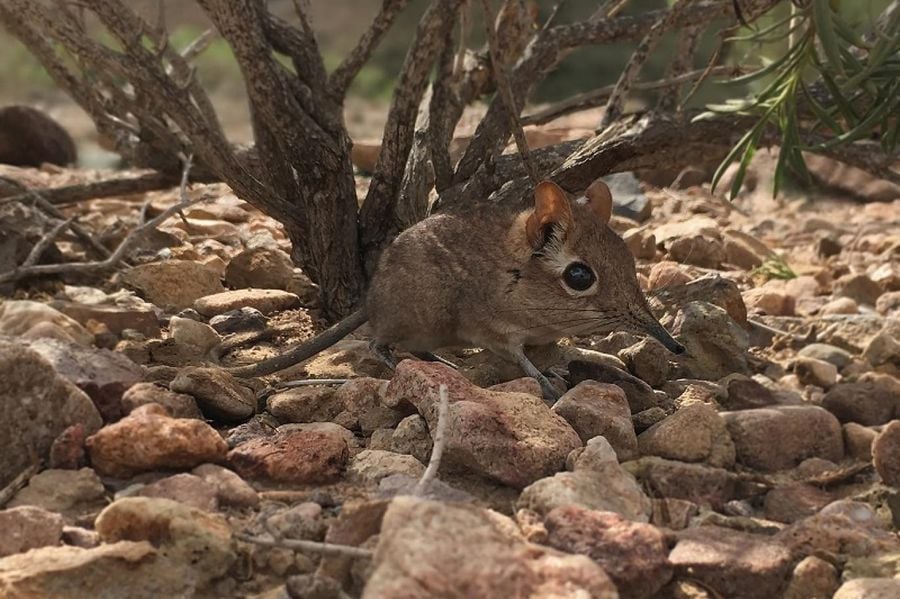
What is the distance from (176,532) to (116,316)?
2.05m

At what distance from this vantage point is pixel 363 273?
5066 mm

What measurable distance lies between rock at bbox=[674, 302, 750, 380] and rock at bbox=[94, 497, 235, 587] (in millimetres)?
2452

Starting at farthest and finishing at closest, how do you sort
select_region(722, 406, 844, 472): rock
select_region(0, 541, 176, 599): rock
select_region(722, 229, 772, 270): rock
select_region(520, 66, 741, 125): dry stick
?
select_region(722, 229, 772, 270): rock → select_region(520, 66, 741, 125): dry stick → select_region(722, 406, 844, 472): rock → select_region(0, 541, 176, 599): rock

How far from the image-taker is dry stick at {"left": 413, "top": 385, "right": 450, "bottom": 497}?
2787 mm

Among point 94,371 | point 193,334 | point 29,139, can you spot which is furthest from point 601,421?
point 29,139

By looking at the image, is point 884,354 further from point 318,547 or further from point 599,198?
point 318,547

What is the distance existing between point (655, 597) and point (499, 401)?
2.77 feet

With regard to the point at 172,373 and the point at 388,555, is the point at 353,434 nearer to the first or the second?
the point at 172,373

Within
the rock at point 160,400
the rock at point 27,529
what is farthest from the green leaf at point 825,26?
the rock at point 27,529

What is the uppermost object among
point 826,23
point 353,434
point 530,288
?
point 826,23

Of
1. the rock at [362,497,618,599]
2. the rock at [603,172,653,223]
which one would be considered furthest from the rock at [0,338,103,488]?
the rock at [603,172,653,223]

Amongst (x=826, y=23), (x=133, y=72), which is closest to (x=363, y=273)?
(x=133, y=72)

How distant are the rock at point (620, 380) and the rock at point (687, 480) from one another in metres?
0.50

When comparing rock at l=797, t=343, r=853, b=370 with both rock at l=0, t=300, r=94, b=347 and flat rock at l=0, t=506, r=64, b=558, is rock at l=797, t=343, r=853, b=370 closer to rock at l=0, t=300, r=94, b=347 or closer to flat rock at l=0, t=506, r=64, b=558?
rock at l=0, t=300, r=94, b=347
